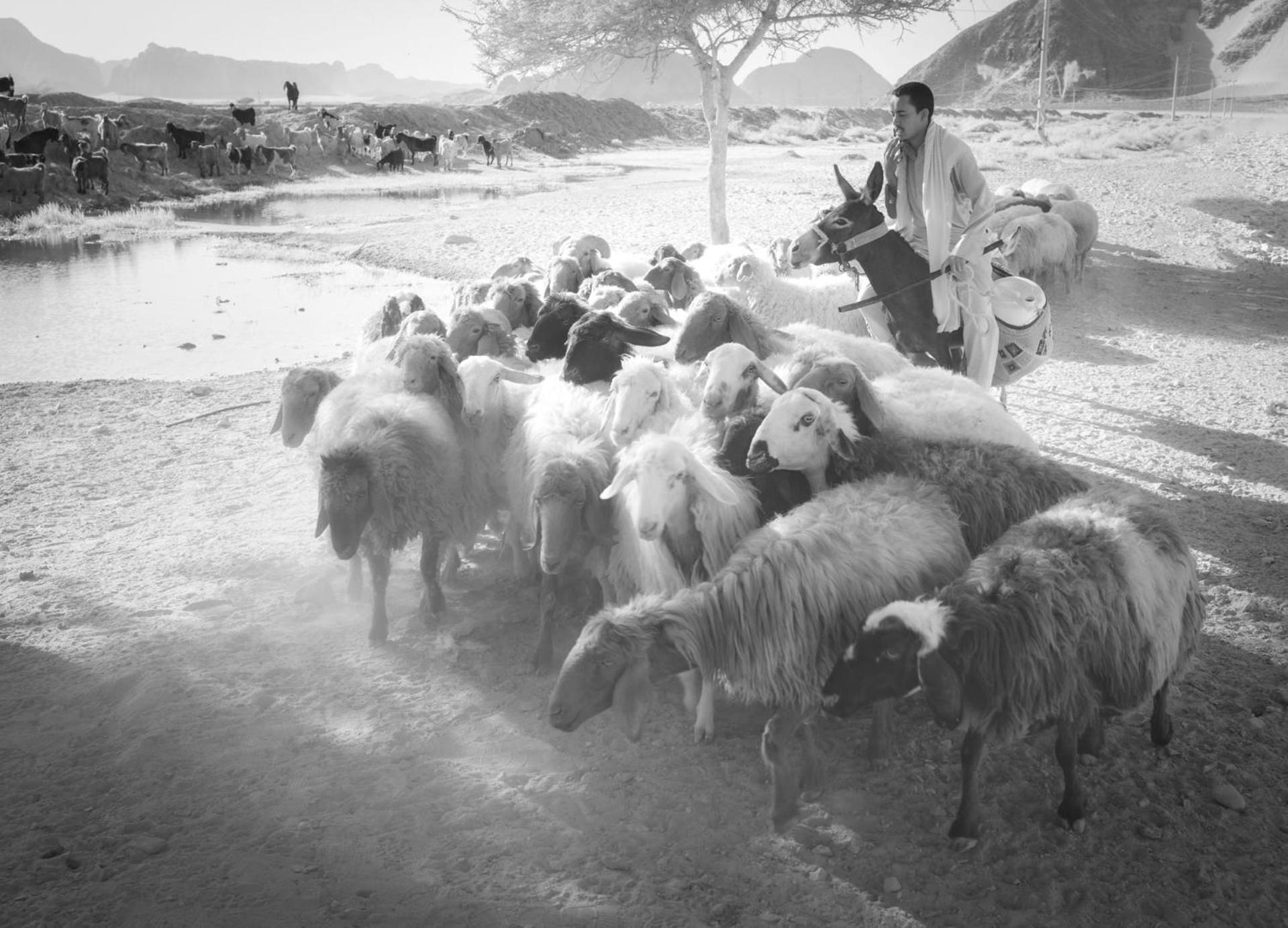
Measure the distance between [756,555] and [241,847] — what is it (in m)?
2.17

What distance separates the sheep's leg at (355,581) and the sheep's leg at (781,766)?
2.88 metres

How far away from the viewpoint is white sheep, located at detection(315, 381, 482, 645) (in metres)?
4.90

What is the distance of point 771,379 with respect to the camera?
503 centimetres

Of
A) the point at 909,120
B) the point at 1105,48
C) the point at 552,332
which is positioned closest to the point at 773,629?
the point at 552,332

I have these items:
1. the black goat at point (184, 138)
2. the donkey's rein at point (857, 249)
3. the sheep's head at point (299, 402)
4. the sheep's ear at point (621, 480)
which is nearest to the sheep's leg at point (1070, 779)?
the sheep's ear at point (621, 480)

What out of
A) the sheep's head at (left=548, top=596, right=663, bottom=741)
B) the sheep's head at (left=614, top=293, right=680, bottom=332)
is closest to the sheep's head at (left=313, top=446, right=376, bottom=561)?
the sheep's head at (left=548, top=596, right=663, bottom=741)

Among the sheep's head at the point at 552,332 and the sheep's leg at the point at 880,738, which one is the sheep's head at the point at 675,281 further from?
the sheep's leg at the point at 880,738

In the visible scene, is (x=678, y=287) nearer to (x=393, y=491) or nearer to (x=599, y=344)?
(x=599, y=344)

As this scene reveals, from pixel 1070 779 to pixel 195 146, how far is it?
3647cm

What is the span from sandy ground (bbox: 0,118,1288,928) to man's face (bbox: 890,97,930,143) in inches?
106

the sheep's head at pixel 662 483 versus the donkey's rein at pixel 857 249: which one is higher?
the donkey's rein at pixel 857 249

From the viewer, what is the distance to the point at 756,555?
12.5 ft

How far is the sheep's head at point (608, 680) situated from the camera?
348 centimetres

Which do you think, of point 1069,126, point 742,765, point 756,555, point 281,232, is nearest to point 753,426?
point 756,555
